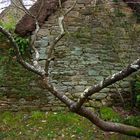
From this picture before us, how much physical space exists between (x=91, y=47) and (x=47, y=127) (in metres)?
2.00

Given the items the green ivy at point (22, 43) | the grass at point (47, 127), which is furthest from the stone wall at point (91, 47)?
the grass at point (47, 127)

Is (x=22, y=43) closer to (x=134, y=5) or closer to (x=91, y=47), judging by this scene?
(x=91, y=47)

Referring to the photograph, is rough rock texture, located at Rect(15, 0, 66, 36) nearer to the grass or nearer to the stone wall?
the stone wall

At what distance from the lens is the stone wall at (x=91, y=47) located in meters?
8.31

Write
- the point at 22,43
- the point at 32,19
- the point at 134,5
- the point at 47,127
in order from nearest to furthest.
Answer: the point at 47,127
the point at 22,43
the point at 32,19
the point at 134,5

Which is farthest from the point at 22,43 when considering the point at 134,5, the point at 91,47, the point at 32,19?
the point at 134,5

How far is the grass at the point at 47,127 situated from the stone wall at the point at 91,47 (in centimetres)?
48

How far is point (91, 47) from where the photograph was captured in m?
8.51

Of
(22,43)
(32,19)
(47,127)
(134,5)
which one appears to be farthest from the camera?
(134,5)

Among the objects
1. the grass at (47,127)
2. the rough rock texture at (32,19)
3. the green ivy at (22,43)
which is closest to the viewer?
the grass at (47,127)

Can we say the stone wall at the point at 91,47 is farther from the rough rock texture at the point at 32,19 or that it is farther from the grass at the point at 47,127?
the grass at the point at 47,127

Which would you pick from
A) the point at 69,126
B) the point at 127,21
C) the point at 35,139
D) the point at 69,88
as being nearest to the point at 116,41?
the point at 127,21

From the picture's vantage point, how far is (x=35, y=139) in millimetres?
7250

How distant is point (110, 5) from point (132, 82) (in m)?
1.76
